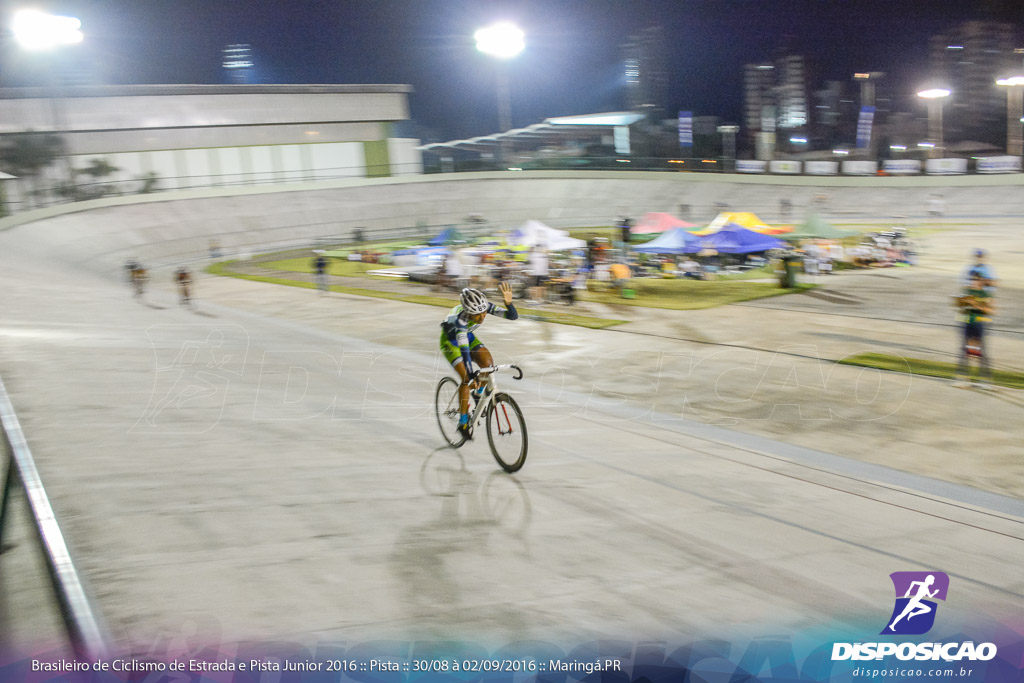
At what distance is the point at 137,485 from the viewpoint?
6.14 m

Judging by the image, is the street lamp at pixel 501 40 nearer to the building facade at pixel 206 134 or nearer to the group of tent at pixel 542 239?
the building facade at pixel 206 134

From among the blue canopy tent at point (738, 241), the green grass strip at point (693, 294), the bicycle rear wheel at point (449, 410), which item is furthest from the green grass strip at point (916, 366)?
the blue canopy tent at point (738, 241)

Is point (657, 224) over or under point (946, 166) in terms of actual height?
under

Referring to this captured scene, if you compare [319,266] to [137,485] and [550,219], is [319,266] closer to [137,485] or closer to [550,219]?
[137,485]

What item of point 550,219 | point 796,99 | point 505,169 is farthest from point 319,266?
point 796,99

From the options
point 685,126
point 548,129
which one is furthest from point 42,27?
point 548,129

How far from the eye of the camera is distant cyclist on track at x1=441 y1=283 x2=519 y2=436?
6715 mm

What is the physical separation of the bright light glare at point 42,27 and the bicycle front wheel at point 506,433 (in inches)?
1963

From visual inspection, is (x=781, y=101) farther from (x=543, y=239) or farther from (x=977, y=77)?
(x=543, y=239)

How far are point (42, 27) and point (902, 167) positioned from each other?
51.0 meters

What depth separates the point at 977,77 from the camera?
3204 inches

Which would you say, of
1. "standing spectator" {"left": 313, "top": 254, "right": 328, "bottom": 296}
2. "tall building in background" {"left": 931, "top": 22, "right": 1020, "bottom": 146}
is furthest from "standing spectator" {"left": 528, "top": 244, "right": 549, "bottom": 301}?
"tall building in background" {"left": 931, "top": 22, "right": 1020, "bottom": 146}

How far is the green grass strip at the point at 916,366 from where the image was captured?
34.4 feet

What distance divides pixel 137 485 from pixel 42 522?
84.2 inches
